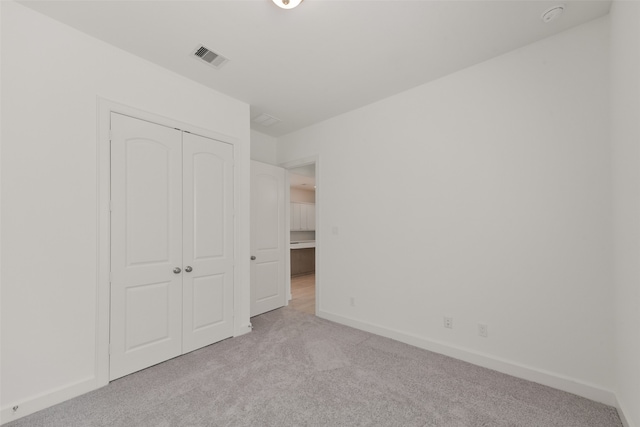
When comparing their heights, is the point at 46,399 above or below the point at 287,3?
below

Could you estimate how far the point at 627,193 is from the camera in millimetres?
1646

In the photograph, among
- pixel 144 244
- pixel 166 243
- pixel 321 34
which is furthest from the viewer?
pixel 166 243

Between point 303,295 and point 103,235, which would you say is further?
point 303,295

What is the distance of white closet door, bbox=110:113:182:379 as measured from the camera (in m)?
2.33

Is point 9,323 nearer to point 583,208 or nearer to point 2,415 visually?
point 2,415

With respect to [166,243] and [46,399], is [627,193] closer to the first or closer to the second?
[166,243]

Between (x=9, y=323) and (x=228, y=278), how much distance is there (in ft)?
5.51

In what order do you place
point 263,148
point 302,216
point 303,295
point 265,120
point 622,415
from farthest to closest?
point 302,216
point 303,295
point 263,148
point 265,120
point 622,415

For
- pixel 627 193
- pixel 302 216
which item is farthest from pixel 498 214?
pixel 302 216

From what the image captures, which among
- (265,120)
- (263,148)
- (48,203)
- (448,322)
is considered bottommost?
(448,322)

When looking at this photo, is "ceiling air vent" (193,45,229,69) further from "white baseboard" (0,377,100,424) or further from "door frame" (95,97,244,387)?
"white baseboard" (0,377,100,424)

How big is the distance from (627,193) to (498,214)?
2.81 feet

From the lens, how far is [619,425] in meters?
1.73

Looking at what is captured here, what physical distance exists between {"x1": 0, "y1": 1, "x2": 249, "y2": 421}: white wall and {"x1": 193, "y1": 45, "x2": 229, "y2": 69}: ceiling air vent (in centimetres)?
67
